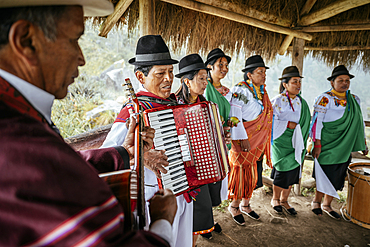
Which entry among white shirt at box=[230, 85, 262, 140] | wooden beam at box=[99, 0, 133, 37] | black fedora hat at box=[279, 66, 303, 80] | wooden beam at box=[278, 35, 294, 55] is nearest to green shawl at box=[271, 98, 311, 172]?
black fedora hat at box=[279, 66, 303, 80]

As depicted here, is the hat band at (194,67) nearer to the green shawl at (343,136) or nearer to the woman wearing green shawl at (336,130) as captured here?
the woman wearing green shawl at (336,130)

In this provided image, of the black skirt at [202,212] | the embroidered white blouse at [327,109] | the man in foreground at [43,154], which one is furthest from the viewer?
the embroidered white blouse at [327,109]

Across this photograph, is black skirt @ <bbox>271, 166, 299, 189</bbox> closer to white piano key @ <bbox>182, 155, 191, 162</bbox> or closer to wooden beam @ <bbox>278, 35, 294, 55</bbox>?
white piano key @ <bbox>182, 155, 191, 162</bbox>

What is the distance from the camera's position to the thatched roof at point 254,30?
3.42m

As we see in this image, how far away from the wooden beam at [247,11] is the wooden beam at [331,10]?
32 centimetres

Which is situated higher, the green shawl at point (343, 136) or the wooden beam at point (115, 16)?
the wooden beam at point (115, 16)

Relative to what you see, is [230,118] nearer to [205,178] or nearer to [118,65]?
[205,178]

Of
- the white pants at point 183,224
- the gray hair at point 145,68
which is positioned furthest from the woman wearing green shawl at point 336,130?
the gray hair at point 145,68

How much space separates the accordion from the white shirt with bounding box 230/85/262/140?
1.33 meters

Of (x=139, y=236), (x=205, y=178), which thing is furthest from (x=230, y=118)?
(x=139, y=236)

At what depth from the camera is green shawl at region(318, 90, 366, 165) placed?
356 cm

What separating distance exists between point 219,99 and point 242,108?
0.49 m

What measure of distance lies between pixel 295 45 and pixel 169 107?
154 inches

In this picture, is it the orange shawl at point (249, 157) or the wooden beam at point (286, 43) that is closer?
the orange shawl at point (249, 157)
